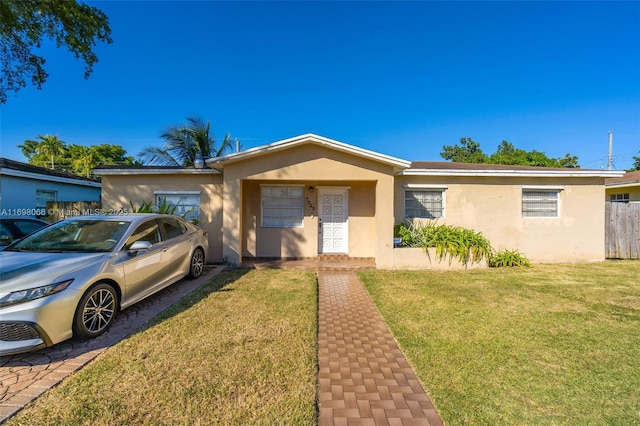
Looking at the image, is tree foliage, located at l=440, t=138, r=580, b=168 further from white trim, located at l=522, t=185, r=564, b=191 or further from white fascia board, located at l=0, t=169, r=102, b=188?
white fascia board, located at l=0, t=169, r=102, b=188

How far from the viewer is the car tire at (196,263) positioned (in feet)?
21.9

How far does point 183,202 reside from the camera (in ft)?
29.9

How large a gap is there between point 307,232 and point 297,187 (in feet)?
5.30

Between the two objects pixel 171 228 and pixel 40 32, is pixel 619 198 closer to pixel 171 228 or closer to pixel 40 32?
pixel 171 228

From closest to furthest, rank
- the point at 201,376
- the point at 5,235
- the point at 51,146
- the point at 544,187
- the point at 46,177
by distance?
the point at 201,376, the point at 5,235, the point at 544,187, the point at 46,177, the point at 51,146

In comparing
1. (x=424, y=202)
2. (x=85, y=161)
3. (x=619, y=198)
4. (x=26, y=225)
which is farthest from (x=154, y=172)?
(x=85, y=161)

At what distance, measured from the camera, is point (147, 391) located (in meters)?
2.70

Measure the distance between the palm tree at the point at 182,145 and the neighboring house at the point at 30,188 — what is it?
467 cm

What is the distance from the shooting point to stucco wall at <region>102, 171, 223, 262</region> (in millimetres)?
8938

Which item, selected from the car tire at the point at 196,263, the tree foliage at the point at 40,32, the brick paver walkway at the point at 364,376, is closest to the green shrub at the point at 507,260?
the brick paver walkway at the point at 364,376

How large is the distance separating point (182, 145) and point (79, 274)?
1592cm

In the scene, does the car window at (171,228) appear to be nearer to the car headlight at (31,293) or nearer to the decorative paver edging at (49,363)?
the decorative paver edging at (49,363)

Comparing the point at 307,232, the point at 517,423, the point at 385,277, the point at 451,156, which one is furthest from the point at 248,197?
the point at 451,156

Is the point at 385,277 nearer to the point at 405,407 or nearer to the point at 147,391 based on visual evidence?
the point at 405,407
